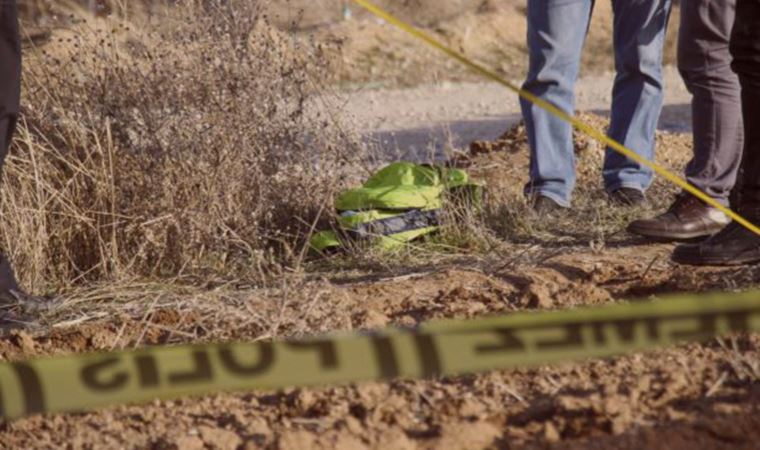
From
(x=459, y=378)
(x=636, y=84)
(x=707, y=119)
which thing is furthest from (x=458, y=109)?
(x=459, y=378)

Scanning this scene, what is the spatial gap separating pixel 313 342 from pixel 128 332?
96cm

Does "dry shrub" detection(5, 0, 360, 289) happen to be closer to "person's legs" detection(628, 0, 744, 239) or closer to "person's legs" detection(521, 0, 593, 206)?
"person's legs" detection(521, 0, 593, 206)

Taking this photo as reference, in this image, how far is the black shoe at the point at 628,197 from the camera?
5684 mm

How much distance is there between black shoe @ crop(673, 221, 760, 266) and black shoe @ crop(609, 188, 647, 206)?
1.20 metres

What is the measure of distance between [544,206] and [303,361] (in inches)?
92.7

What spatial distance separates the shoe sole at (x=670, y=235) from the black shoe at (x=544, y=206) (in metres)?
0.63

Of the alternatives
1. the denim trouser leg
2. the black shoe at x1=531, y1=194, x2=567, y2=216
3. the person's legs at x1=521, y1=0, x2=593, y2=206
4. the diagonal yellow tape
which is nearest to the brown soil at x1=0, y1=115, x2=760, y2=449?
the diagonal yellow tape

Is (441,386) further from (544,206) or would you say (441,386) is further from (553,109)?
(544,206)

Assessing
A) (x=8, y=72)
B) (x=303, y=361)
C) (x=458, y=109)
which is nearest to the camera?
(x=303, y=361)

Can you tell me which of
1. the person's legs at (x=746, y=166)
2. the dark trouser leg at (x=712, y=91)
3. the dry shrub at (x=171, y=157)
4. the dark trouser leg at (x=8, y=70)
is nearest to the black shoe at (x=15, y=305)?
the dark trouser leg at (x=8, y=70)

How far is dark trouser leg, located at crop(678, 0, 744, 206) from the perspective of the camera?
4863 millimetres

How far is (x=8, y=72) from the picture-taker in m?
4.23

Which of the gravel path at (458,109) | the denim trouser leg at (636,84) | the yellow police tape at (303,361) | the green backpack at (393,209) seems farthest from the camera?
the gravel path at (458,109)

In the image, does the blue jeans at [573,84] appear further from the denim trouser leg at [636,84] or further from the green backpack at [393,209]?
the green backpack at [393,209]
